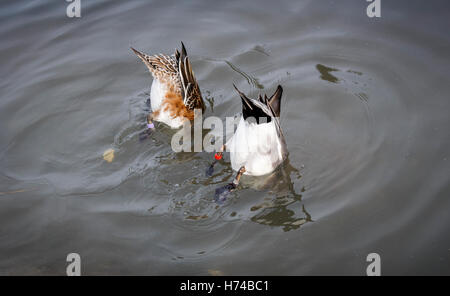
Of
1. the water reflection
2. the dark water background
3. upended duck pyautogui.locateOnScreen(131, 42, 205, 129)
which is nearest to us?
the dark water background

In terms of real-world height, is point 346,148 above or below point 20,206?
above

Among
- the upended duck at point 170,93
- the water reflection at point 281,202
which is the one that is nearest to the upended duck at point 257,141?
the water reflection at point 281,202

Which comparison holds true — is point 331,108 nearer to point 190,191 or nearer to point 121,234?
point 190,191

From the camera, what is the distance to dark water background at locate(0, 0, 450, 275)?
12.5ft

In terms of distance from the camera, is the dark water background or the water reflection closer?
the dark water background

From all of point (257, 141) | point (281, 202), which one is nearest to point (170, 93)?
point (257, 141)

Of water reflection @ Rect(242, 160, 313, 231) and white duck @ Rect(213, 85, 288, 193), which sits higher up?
white duck @ Rect(213, 85, 288, 193)

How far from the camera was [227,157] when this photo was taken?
4.94 meters

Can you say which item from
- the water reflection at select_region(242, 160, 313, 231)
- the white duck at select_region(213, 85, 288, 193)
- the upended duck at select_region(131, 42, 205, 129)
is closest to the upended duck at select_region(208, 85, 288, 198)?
the white duck at select_region(213, 85, 288, 193)

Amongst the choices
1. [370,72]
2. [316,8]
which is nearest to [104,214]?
[370,72]

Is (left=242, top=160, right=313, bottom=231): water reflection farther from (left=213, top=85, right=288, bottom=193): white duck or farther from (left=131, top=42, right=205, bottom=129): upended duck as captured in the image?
(left=131, top=42, right=205, bottom=129): upended duck
